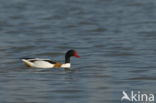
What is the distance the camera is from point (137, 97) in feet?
43.7

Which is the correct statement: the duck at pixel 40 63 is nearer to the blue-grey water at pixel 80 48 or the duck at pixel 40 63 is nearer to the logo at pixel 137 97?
the blue-grey water at pixel 80 48

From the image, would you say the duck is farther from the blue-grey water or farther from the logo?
the logo

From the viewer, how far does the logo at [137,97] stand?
13.0m

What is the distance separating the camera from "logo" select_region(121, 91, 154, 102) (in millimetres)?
13047

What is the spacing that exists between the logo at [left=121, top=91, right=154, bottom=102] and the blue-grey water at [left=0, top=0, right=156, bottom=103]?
227 mm

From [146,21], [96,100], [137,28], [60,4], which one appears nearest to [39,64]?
[96,100]

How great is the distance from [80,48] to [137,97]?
8.81m

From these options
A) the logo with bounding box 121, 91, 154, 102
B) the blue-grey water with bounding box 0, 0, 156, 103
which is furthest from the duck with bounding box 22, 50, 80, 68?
the logo with bounding box 121, 91, 154, 102

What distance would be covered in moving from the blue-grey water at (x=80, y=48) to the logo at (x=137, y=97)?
23 centimetres

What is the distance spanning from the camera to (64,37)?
2508cm

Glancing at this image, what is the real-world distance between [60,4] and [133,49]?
65.2 ft

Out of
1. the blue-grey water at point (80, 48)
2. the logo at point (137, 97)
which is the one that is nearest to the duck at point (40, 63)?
the blue-grey water at point (80, 48)

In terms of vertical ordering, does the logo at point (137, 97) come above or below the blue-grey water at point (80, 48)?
below

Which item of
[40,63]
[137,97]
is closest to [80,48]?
[40,63]
